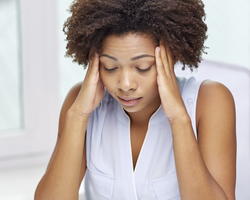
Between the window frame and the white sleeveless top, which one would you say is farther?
the window frame

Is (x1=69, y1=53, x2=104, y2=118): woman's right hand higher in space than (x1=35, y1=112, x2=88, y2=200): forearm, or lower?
higher

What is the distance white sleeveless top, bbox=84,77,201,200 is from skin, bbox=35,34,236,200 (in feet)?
0.15

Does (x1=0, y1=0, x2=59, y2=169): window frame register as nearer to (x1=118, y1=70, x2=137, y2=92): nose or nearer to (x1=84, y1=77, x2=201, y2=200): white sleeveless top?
(x1=84, y1=77, x2=201, y2=200): white sleeveless top

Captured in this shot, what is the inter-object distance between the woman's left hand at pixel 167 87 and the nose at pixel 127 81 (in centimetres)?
9

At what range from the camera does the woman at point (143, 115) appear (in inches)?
45.4

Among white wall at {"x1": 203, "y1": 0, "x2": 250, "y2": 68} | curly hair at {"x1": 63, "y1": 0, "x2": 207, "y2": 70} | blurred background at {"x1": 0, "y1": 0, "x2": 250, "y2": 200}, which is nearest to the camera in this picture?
curly hair at {"x1": 63, "y1": 0, "x2": 207, "y2": 70}

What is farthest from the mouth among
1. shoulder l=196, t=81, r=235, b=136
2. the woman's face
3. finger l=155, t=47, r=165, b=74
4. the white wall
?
the white wall

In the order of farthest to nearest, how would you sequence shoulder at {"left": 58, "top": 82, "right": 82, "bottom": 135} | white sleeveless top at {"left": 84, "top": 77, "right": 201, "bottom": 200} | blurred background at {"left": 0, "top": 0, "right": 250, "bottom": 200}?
1. blurred background at {"left": 0, "top": 0, "right": 250, "bottom": 200}
2. shoulder at {"left": 58, "top": 82, "right": 82, "bottom": 135}
3. white sleeveless top at {"left": 84, "top": 77, "right": 201, "bottom": 200}

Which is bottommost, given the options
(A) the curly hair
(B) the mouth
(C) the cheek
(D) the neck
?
(D) the neck

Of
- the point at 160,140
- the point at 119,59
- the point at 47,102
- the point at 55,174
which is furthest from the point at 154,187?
the point at 47,102

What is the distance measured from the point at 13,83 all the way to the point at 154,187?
1.57 meters

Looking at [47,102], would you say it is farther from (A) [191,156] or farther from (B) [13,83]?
(A) [191,156]

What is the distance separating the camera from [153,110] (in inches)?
55.8

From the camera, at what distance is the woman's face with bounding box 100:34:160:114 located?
3.76 feet
